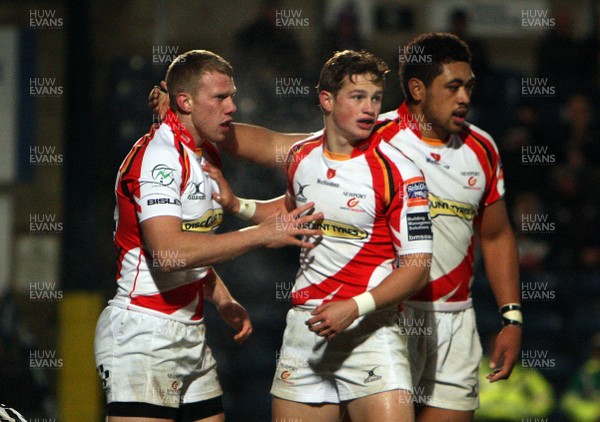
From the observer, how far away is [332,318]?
3973mm

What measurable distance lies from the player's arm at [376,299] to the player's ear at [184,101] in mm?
1062

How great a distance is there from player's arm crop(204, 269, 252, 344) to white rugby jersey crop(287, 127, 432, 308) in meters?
0.39

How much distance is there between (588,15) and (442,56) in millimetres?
6132

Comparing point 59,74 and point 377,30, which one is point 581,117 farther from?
point 59,74

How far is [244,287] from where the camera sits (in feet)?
27.2

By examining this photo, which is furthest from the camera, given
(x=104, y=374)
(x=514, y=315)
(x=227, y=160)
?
(x=227, y=160)

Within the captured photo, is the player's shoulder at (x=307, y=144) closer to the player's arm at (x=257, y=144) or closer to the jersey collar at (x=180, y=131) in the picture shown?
the player's arm at (x=257, y=144)

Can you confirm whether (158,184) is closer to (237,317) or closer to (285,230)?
(285,230)

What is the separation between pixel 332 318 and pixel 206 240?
61cm

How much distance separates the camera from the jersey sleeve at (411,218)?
4.13m

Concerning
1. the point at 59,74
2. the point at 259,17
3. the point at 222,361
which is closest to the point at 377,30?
the point at 259,17

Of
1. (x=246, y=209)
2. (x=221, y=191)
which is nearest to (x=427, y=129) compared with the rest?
(x=246, y=209)

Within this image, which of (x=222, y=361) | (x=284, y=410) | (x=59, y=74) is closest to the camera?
(x=284, y=410)

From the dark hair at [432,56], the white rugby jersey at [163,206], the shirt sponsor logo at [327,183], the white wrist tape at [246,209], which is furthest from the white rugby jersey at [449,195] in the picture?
the white rugby jersey at [163,206]
